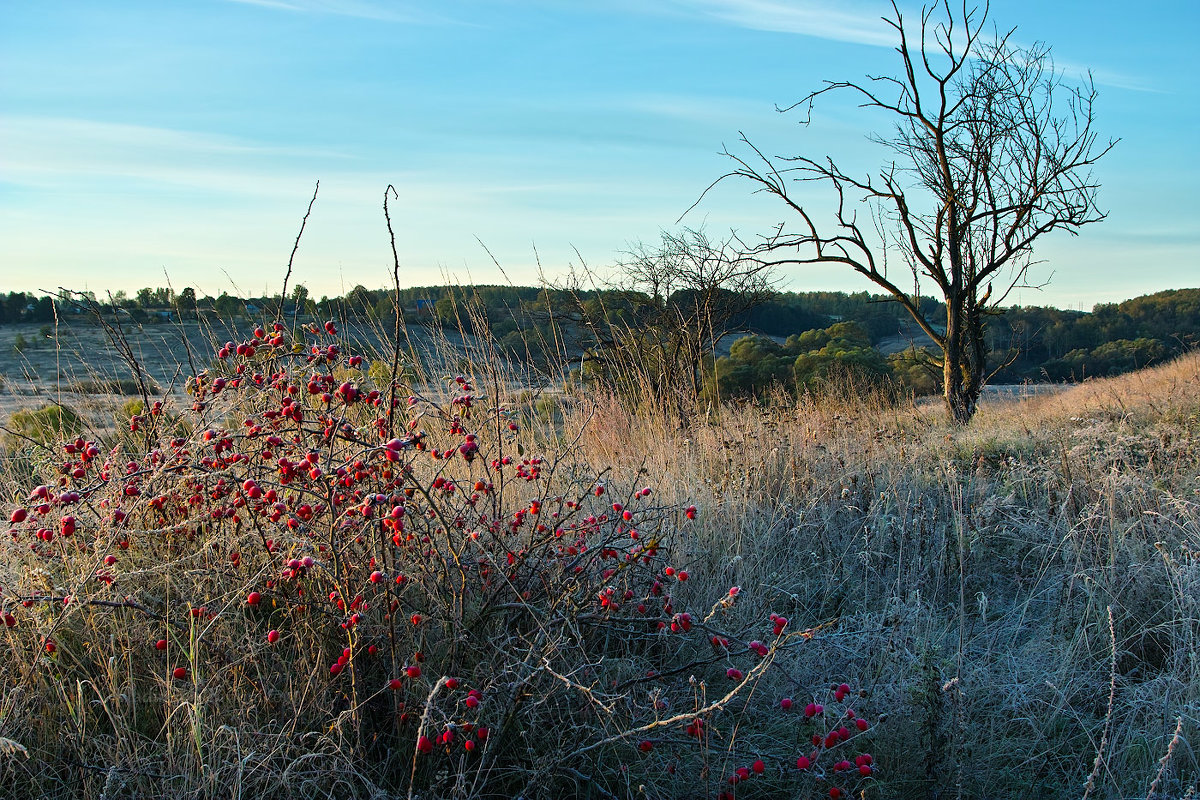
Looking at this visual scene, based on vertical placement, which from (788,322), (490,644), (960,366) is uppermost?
(788,322)

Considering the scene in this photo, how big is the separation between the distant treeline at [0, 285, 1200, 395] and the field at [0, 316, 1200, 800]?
65 cm

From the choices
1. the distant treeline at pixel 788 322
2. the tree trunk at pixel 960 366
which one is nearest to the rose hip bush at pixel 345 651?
Result: the distant treeline at pixel 788 322

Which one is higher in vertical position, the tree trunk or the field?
the tree trunk

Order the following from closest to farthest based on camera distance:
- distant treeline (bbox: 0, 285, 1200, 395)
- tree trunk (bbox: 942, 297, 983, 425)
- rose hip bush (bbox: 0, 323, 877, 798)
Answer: rose hip bush (bbox: 0, 323, 877, 798) → distant treeline (bbox: 0, 285, 1200, 395) → tree trunk (bbox: 942, 297, 983, 425)

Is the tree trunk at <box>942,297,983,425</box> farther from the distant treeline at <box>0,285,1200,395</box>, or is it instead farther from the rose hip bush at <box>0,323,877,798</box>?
the rose hip bush at <box>0,323,877,798</box>


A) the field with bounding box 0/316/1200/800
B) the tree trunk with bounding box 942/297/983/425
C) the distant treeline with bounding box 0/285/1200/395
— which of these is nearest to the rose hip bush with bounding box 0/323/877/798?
the field with bounding box 0/316/1200/800

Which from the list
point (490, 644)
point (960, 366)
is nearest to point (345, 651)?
point (490, 644)

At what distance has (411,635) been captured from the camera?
1.95 m

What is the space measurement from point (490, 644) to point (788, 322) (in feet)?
99.7

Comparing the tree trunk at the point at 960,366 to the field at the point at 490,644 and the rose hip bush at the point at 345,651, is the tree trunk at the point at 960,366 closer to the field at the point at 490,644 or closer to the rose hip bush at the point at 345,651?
the field at the point at 490,644

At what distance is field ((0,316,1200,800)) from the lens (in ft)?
5.63

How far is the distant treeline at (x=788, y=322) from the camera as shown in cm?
453

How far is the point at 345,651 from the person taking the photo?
1.80 m

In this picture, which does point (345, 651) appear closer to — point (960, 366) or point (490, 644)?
point (490, 644)
